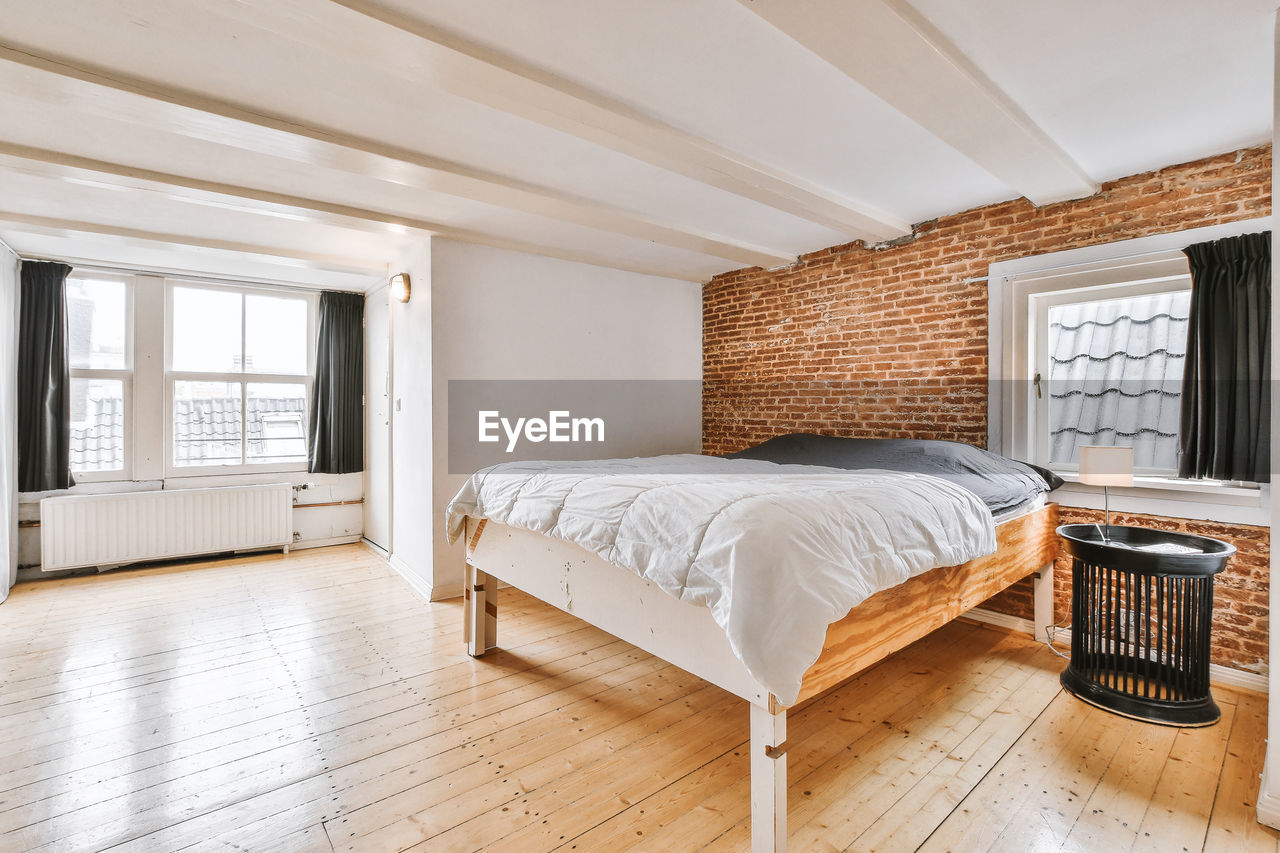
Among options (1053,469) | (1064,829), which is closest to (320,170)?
(1064,829)

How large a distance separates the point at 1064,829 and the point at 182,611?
4.37 meters

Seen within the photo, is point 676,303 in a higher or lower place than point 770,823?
higher

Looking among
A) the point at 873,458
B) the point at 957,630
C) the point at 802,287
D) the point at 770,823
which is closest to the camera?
the point at 770,823

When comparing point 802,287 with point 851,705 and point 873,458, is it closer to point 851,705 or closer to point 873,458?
point 873,458

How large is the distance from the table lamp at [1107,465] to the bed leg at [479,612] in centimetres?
276

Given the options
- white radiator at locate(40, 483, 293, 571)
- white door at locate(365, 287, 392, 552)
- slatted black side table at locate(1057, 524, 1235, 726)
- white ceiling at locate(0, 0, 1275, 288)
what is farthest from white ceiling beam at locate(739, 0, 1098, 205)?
white radiator at locate(40, 483, 293, 571)

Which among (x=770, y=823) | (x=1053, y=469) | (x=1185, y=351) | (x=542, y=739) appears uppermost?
(x=1185, y=351)

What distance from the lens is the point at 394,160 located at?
249 cm

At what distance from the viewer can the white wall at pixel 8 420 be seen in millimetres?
3551

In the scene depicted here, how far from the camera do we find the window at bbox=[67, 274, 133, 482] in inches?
167

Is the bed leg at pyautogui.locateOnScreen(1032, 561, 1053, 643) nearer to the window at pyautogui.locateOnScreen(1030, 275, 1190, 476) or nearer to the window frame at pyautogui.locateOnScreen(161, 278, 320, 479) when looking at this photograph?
the window at pyautogui.locateOnScreen(1030, 275, 1190, 476)

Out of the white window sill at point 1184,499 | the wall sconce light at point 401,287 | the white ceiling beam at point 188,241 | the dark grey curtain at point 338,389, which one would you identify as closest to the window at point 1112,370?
the white window sill at point 1184,499

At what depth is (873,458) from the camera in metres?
2.98
